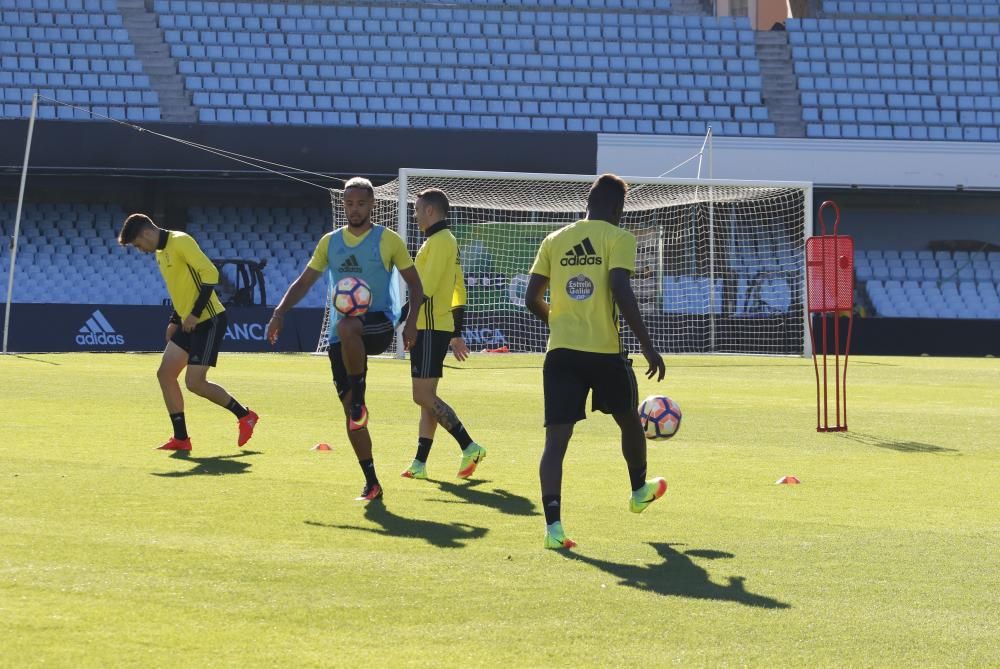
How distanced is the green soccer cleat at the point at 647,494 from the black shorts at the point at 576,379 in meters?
0.70

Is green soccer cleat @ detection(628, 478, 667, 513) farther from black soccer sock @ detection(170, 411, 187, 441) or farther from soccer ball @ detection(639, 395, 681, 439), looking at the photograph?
black soccer sock @ detection(170, 411, 187, 441)

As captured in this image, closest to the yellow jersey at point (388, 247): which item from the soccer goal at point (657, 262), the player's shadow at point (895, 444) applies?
the player's shadow at point (895, 444)

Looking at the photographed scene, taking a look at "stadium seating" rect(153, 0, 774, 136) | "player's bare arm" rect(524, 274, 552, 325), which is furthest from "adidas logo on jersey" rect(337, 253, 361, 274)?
"stadium seating" rect(153, 0, 774, 136)

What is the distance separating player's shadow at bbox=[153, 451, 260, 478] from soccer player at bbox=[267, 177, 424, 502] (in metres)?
1.35

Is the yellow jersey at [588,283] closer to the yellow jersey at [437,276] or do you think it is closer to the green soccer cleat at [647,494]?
the green soccer cleat at [647,494]

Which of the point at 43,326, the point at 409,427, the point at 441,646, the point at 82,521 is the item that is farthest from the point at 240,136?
the point at 441,646

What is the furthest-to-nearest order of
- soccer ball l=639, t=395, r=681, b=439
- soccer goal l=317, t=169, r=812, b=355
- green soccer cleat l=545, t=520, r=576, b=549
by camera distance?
soccer goal l=317, t=169, r=812, b=355 < soccer ball l=639, t=395, r=681, b=439 < green soccer cleat l=545, t=520, r=576, b=549

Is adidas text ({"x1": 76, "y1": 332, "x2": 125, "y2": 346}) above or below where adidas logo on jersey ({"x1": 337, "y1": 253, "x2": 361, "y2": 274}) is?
below

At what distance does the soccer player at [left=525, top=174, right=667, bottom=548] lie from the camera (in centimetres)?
644

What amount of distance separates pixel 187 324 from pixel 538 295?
447 cm

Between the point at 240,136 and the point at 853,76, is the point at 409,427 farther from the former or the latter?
the point at 853,76

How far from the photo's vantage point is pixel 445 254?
9.09 m

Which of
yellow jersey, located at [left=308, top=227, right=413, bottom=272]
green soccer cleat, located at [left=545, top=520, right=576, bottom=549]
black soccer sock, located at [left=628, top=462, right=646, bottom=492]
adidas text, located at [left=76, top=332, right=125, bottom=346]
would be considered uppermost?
yellow jersey, located at [left=308, top=227, right=413, bottom=272]

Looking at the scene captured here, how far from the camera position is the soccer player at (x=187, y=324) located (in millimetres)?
10398
